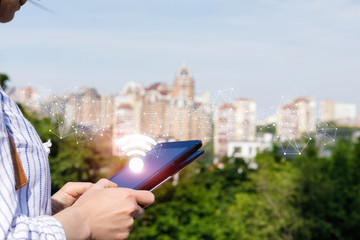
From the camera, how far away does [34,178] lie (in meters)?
0.83

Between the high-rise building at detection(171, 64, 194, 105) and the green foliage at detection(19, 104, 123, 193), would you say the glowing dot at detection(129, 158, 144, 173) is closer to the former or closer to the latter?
the high-rise building at detection(171, 64, 194, 105)

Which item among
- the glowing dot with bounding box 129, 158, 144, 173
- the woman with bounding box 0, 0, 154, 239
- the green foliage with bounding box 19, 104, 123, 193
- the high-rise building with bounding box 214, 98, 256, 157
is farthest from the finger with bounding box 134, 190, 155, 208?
the green foliage with bounding box 19, 104, 123, 193

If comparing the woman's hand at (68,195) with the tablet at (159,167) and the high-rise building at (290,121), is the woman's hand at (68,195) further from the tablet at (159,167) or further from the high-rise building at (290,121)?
the high-rise building at (290,121)

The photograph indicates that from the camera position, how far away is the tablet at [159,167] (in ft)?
3.15

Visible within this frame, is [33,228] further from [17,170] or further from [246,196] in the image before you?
[246,196]

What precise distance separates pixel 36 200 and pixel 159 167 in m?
0.23

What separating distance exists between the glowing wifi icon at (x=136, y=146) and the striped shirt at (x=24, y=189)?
0.22 meters

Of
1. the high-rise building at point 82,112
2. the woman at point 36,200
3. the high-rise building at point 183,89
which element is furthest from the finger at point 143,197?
the high-rise building at point 183,89

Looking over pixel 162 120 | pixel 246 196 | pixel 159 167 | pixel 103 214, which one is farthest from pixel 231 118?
pixel 246 196

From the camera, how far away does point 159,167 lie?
3.16 feet

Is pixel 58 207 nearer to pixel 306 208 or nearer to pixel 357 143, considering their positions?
pixel 306 208

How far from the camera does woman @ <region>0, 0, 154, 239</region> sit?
75cm

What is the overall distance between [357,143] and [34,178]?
45.8 feet

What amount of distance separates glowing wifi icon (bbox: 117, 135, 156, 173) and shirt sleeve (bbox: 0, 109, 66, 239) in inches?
11.4
